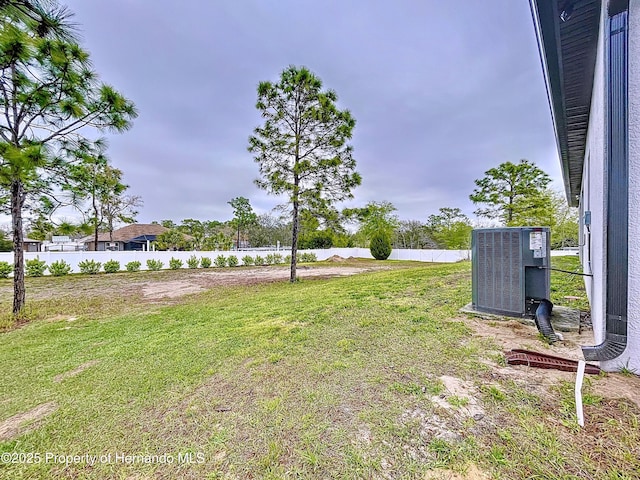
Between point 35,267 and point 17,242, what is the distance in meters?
9.93

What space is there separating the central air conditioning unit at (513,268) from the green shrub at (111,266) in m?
17.7

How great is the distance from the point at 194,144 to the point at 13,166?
37.5ft

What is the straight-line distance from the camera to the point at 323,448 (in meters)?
1.41

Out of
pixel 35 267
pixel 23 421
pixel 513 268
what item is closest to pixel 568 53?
pixel 513 268

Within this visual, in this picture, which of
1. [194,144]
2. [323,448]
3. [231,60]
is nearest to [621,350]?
[323,448]

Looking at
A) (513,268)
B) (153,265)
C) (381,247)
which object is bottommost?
(153,265)

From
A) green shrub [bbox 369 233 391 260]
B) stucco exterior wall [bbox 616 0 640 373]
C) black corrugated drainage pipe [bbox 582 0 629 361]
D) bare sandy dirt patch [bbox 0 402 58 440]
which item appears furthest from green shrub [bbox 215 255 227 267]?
stucco exterior wall [bbox 616 0 640 373]

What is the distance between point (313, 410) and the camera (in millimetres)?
1752

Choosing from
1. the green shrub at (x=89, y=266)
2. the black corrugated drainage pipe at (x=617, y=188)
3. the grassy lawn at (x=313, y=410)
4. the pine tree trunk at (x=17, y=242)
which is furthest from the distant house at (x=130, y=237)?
the black corrugated drainage pipe at (x=617, y=188)

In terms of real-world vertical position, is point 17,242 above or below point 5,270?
above

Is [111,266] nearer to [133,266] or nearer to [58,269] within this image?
[133,266]

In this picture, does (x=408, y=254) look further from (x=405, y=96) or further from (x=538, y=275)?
(x=538, y=275)

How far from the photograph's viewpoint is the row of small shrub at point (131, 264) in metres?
12.7

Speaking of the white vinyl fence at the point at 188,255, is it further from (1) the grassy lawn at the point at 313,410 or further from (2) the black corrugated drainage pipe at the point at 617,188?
(2) the black corrugated drainage pipe at the point at 617,188
